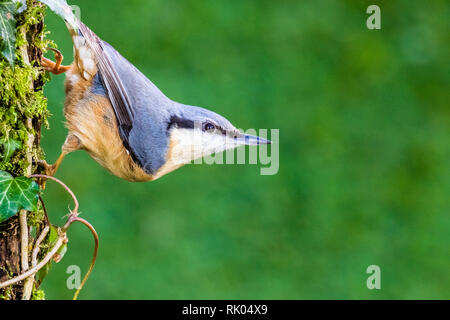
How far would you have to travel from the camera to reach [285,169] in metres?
5.23

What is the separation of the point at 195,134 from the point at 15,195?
91 cm

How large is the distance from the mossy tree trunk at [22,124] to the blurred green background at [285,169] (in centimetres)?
226

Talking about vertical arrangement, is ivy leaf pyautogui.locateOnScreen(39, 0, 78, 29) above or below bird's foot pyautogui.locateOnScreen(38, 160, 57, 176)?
above

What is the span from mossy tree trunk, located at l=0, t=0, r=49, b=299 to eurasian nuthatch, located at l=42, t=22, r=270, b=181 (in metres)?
0.39

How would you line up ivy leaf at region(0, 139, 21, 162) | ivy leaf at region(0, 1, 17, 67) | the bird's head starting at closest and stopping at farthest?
ivy leaf at region(0, 1, 17, 67) < ivy leaf at region(0, 139, 21, 162) < the bird's head

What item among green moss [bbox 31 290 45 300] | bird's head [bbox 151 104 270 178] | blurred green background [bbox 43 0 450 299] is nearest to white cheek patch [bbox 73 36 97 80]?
bird's head [bbox 151 104 270 178]

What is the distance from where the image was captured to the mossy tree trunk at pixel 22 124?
2.10 meters

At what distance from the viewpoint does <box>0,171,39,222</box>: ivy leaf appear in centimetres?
201

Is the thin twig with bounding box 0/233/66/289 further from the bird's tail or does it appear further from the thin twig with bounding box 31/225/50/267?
the bird's tail

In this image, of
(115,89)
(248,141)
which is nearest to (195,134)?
(248,141)
